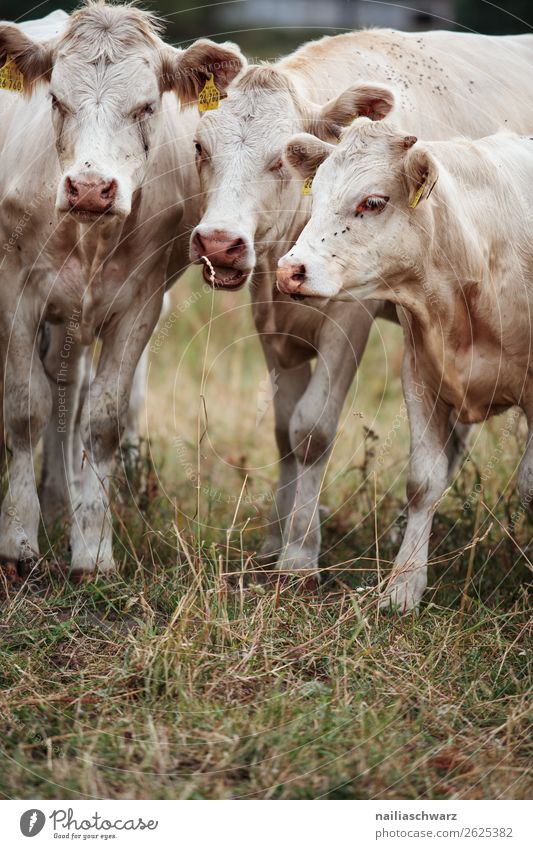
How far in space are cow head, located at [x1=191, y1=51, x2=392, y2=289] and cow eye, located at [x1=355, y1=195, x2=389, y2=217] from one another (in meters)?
0.71

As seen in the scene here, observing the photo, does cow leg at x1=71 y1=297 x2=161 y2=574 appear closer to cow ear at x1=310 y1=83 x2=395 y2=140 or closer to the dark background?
cow ear at x1=310 y1=83 x2=395 y2=140

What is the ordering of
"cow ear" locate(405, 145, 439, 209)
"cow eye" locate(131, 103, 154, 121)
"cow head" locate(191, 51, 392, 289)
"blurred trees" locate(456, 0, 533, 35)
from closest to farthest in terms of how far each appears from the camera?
"cow ear" locate(405, 145, 439, 209)
"cow head" locate(191, 51, 392, 289)
"cow eye" locate(131, 103, 154, 121)
"blurred trees" locate(456, 0, 533, 35)

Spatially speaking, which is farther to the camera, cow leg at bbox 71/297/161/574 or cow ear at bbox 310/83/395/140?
cow leg at bbox 71/297/161/574

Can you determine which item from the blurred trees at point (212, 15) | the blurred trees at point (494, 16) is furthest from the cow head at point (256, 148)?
the blurred trees at point (494, 16)

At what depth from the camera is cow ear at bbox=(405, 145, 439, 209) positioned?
5.43 meters

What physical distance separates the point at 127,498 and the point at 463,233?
298 centimetres

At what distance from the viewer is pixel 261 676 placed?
A: 17.2ft

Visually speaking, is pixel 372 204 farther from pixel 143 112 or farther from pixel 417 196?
pixel 143 112

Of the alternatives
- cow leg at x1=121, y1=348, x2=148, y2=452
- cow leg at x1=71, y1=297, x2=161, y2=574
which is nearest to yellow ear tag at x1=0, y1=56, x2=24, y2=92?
cow leg at x1=71, y1=297, x2=161, y2=574

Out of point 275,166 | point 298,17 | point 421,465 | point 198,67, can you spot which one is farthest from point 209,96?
point 298,17

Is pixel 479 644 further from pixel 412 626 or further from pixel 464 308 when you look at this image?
pixel 464 308

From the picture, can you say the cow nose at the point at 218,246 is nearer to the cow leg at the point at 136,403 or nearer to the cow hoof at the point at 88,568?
the cow hoof at the point at 88,568

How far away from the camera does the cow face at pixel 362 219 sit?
18.2 ft

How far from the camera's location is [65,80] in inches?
245
